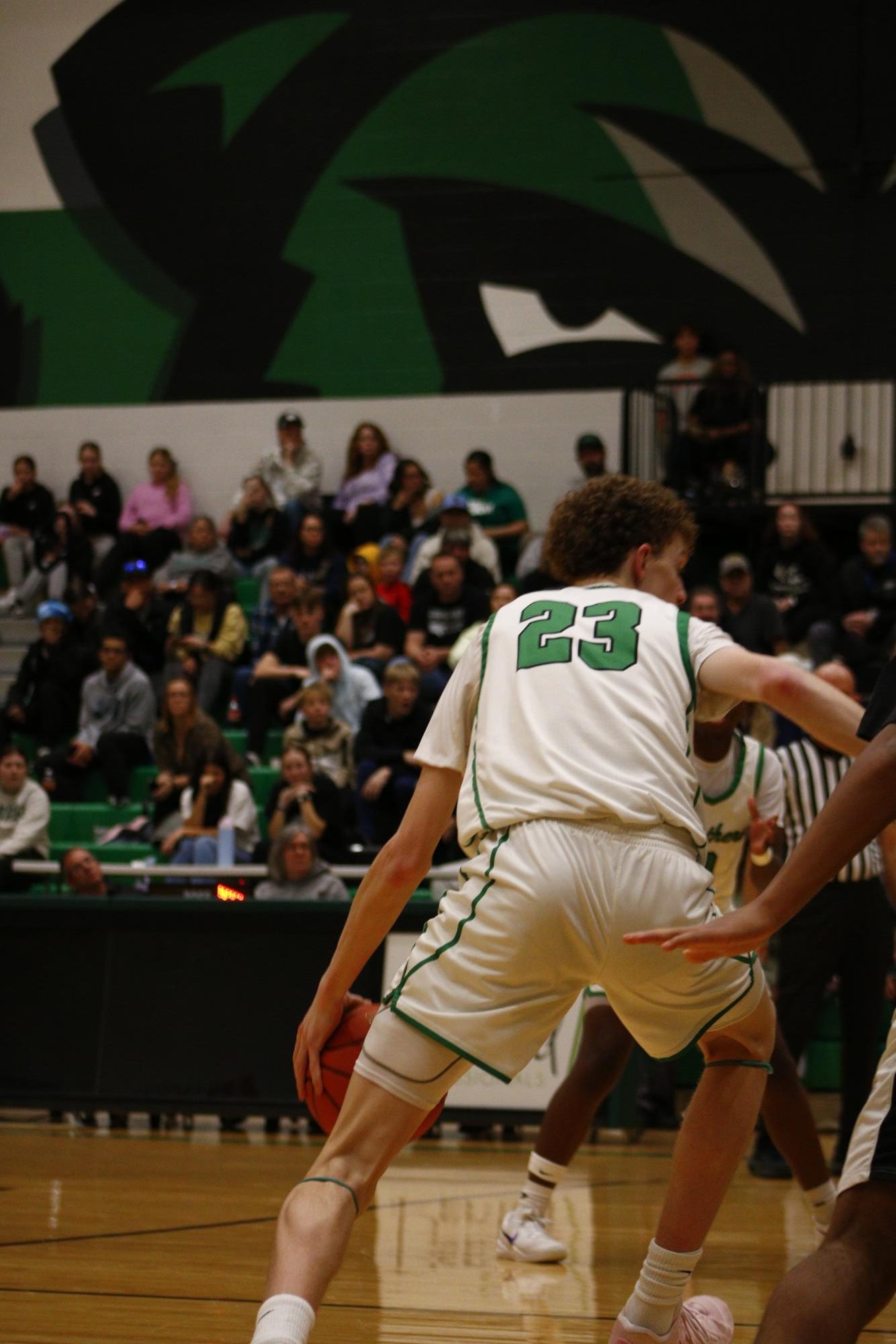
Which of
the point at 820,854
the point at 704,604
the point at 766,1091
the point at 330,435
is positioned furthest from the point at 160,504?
the point at 820,854

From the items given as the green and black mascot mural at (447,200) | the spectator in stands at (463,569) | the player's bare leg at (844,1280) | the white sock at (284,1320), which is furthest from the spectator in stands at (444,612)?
the player's bare leg at (844,1280)

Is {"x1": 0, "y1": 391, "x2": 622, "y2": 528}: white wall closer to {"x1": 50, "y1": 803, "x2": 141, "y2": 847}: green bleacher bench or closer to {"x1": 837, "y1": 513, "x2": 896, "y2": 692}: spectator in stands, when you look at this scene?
{"x1": 837, "y1": 513, "x2": 896, "y2": 692}: spectator in stands

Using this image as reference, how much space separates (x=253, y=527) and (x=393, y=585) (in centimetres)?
236

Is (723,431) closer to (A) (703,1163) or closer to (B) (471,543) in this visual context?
(B) (471,543)

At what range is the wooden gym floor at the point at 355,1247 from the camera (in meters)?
3.94

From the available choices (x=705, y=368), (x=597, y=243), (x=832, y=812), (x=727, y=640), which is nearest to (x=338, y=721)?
(x=705, y=368)

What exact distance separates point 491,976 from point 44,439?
50.2 ft

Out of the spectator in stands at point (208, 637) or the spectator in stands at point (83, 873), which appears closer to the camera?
the spectator in stands at point (83, 873)

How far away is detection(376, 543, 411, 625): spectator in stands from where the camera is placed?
1370cm

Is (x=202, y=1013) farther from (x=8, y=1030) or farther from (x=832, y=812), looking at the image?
(x=832, y=812)

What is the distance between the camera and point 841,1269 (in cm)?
230

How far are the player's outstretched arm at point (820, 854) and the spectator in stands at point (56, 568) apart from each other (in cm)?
1356

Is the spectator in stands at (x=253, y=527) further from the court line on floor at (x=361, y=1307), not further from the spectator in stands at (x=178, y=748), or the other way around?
the court line on floor at (x=361, y=1307)

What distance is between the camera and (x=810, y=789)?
21.6ft
